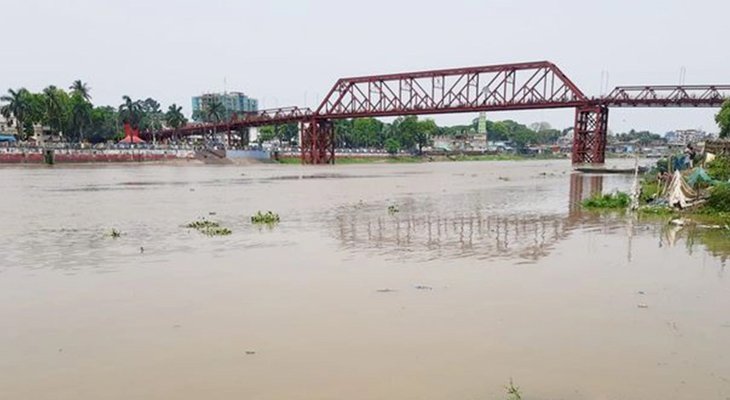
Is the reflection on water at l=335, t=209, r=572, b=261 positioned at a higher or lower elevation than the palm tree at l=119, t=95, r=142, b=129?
lower

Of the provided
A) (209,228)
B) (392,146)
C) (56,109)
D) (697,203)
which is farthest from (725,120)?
(56,109)

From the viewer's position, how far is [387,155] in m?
133

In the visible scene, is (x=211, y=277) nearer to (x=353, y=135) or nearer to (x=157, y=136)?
(x=157, y=136)

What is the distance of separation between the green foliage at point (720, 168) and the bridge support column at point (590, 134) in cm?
5049

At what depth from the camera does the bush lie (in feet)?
61.4

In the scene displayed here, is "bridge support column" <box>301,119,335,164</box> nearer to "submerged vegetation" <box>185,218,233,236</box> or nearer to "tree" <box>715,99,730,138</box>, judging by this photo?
"tree" <box>715,99,730,138</box>

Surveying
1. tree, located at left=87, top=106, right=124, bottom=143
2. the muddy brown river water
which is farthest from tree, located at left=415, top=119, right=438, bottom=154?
the muddy brown river water

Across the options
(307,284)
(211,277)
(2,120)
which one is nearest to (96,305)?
(211,277)

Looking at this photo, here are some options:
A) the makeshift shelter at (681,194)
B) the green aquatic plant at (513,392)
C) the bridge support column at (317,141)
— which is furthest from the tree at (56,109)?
the green aquatic plant at (513,392)

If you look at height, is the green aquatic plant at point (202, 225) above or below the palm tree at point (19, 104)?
below

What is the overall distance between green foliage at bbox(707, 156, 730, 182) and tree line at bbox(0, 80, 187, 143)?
96.6 metres

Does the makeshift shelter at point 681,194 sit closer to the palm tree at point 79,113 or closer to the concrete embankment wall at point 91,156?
the concrete embankment wall at point 91,156

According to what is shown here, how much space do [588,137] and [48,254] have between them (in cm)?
7761

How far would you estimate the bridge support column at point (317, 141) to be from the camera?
3935 inches
